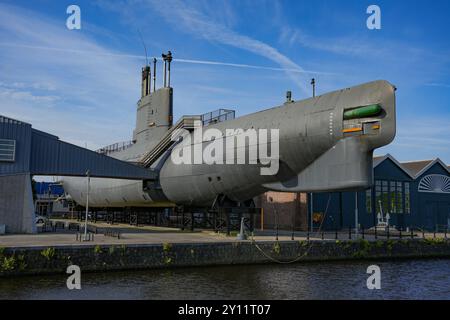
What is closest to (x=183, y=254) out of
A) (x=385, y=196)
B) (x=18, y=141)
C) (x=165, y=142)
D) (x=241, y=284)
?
(x=241, y=284)

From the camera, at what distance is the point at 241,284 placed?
→ 2039cm

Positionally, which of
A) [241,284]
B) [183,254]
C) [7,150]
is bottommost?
[241,284]

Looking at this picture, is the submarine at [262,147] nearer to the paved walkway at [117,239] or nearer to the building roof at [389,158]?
the paved walkway at [117,239]

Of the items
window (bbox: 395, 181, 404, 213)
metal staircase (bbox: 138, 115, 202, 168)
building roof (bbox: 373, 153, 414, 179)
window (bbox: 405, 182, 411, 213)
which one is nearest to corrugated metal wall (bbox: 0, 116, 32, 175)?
metal staircase (bbox: 138, 115, 202, 168)

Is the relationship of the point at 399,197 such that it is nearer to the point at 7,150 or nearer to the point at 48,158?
the point at 48,158

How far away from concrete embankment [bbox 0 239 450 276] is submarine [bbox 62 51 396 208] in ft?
13.5

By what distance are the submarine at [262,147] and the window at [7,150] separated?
35.4 feet

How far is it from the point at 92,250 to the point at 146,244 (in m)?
2.87

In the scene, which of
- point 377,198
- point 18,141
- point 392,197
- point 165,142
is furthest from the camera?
point 392,197

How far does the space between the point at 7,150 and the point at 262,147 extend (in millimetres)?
17676

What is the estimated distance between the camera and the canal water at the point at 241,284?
1814cm

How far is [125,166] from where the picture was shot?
36.4 meters

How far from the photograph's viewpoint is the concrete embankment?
21.3 m
